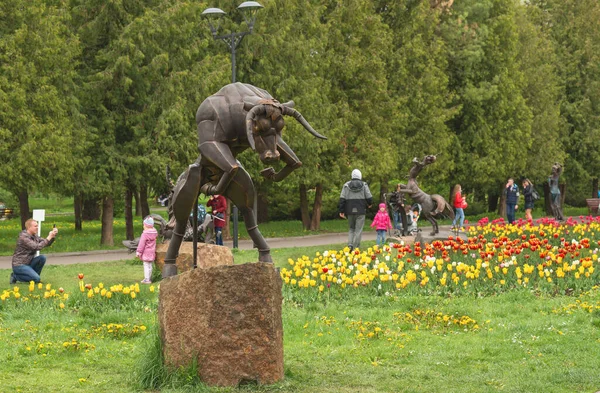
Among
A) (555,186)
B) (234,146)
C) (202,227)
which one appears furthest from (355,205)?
(555,186)

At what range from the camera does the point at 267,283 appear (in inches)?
376

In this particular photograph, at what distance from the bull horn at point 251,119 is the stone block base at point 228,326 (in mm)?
1206

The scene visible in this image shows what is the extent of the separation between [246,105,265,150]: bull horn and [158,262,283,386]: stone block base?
121cm

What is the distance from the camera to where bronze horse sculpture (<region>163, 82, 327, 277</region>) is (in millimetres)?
9836

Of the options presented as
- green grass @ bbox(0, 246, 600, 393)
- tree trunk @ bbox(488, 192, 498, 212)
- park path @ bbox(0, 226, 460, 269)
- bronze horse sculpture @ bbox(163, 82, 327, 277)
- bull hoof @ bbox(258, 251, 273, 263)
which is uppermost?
bronze horse sculpture @ bbox(163, 82, 327, 277)

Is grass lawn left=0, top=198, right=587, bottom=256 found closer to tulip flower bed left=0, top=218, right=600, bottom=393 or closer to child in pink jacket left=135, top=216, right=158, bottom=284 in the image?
child in pink jacket left=135, top=216, right=158, bottom=284

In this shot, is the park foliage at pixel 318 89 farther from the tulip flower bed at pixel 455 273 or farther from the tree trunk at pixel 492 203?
the tulip flower bed at pixel 455 273

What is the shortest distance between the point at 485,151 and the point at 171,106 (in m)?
17.2

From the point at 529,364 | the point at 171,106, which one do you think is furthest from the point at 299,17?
the point at 529,364

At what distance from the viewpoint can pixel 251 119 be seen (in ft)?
31.8

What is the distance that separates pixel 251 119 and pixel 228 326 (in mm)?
2011

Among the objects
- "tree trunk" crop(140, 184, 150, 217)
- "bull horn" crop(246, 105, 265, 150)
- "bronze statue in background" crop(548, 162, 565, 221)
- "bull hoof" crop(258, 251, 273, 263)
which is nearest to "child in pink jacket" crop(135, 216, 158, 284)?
"bull hoof" crop(258, 251, 273, 263)

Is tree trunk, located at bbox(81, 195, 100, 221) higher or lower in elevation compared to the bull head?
lower

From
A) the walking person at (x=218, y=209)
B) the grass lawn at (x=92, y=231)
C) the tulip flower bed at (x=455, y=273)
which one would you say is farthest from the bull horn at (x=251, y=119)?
the grass lawn at (x=92, y=231)
